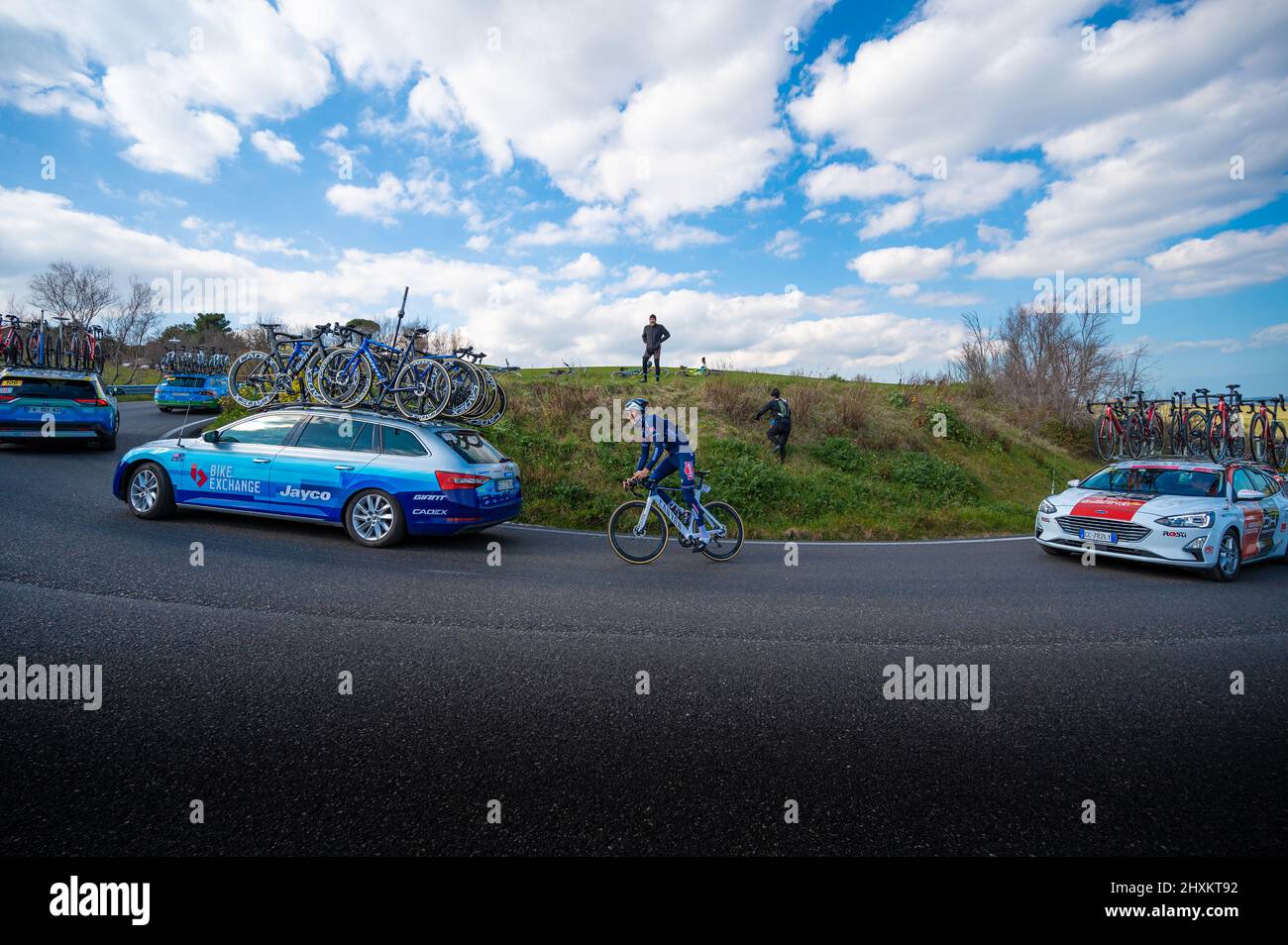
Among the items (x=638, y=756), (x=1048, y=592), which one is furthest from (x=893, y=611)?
(x=638, y=756)

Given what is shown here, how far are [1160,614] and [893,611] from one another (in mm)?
2641

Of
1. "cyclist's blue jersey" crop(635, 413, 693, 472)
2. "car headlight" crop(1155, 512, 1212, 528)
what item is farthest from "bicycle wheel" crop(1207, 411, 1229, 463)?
"cyclist's blue jersey" crop(635, 413, 693, 472)

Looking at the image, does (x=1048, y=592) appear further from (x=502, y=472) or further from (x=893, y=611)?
(x=502, y=472)

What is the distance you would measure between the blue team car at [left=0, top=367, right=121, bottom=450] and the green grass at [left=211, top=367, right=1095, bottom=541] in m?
3.13

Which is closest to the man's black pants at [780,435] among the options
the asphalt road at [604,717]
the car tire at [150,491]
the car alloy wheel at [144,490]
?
the asphalt road at [604,717]

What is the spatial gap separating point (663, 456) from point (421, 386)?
450 centimetres

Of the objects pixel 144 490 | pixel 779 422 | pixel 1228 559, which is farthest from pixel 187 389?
pixel 1228 559

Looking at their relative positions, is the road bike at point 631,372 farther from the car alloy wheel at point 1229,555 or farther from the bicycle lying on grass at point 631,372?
the car alloy wheel at point 1229,555

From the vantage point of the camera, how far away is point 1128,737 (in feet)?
11.3

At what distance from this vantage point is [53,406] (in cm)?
1319

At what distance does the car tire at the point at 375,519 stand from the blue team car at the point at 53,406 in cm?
975

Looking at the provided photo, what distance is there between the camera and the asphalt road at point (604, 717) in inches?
99.0

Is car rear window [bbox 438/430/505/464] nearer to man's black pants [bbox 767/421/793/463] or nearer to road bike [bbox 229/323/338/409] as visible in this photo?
road bike [bbox 229/323/338/409]
